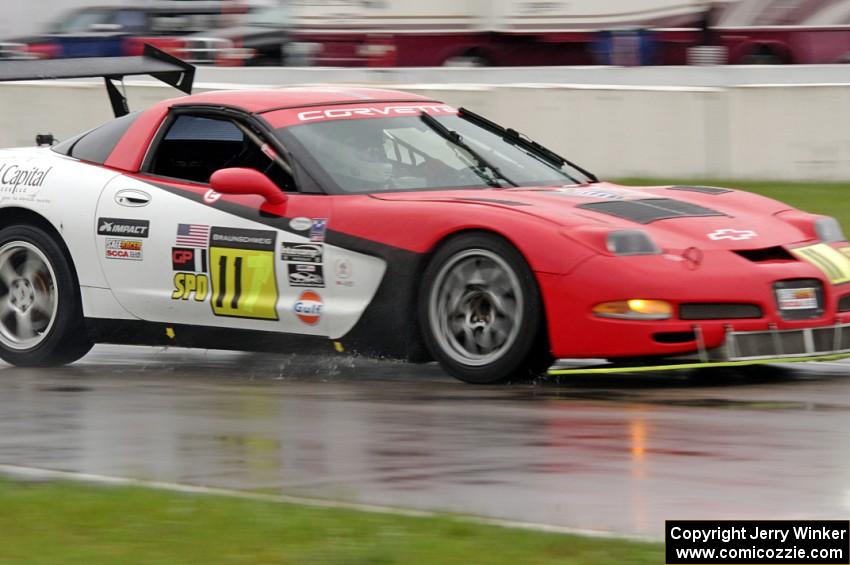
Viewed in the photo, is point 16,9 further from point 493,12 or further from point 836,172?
point 836,172

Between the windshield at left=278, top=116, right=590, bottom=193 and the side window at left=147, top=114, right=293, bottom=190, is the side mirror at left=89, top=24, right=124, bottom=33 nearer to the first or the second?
the side window at left=147, top=114, right=293, bottom=190

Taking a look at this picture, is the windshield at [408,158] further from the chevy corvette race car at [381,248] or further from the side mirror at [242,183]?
the side mirror at [242,183]

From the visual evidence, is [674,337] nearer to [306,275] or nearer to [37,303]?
[306,275]

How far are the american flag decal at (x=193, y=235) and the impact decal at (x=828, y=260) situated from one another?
2.79m

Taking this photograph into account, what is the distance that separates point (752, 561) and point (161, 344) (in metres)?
5.08

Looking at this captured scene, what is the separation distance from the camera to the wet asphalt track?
5.33 meters

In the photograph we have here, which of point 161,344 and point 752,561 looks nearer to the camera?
point 752,561

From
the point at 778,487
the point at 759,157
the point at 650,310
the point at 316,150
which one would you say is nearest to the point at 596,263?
the point at 650,310

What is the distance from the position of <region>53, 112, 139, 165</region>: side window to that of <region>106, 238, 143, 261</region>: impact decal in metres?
0.55

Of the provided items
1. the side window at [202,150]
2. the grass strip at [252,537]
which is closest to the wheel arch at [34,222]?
the side window at [202,150]

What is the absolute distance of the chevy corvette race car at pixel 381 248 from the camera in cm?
758

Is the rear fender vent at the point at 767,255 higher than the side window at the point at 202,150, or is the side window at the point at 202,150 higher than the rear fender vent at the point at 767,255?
the side window at the point at 202,150

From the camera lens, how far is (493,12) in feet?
84.6

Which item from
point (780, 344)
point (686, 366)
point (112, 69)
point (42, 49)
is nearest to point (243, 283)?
point (112, 69)
